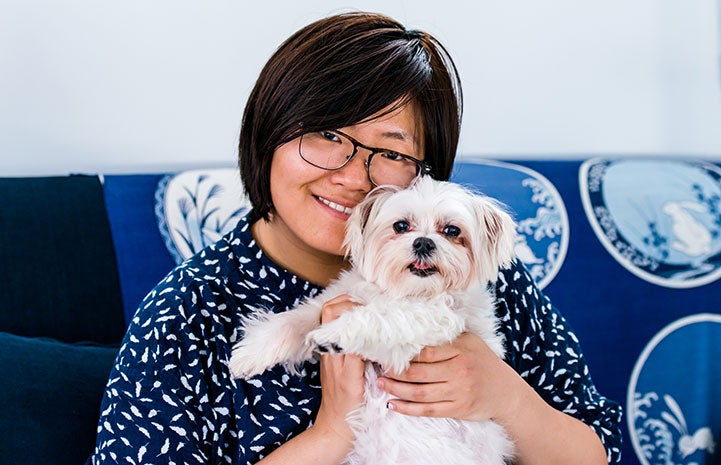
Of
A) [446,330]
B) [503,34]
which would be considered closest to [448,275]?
[446,330]

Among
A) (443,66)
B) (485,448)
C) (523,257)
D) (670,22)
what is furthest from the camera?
(670,22)

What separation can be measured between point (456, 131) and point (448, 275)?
0.37 metres

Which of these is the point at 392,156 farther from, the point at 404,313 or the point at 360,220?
the point at 404,313

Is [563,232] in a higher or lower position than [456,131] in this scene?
lower

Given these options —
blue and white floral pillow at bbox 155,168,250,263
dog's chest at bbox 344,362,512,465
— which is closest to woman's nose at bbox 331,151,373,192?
dog's chest at bbox 344,362,512,465

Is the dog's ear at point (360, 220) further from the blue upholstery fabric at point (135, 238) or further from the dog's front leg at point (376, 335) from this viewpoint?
the blue upholstery fabric at point (135, 238)

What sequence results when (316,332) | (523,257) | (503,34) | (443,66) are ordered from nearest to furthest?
(316,332), (443,66), (523,257), (503,34)

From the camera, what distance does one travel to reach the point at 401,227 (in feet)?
4.70

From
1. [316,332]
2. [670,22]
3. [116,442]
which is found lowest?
[116,442]

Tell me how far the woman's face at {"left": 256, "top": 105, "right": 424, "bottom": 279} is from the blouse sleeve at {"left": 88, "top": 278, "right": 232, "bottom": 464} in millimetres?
241

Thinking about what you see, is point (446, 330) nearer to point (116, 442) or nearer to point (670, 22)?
point (116, 442)

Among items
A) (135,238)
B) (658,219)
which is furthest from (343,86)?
(658,219)

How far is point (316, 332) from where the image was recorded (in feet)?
4.34

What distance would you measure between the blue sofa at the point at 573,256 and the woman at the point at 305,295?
0.51 meters
